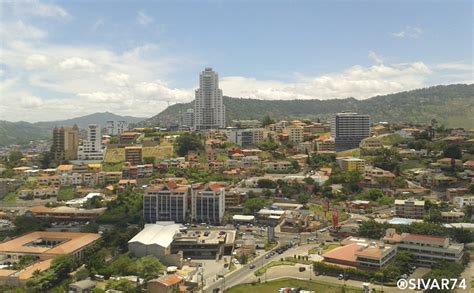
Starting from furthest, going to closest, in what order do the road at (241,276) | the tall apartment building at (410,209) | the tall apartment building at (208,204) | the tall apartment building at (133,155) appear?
the tall apartment building at (133,155) < the tall apartment building at (208,204) < the tall apartment building at (410,209) < the road at (241,276)

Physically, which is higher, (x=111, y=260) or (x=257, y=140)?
(x=257, y=140)

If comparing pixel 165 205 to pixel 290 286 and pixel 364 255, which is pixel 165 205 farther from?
pixel 364 255

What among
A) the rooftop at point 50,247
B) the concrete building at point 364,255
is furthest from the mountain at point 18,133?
the concrete building at point 364,255

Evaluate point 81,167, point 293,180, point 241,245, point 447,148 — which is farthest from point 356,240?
point 81,167

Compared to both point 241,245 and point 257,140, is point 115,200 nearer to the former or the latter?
point 241,245

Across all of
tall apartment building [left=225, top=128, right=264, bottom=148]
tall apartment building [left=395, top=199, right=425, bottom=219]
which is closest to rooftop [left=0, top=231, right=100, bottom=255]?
tall apartment building [left=395, top=199, right=425, bottom=219]

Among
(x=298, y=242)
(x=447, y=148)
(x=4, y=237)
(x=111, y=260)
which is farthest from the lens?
(x=447, y=148)

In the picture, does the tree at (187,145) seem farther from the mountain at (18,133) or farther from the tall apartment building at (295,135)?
the mountain at (18,133)
